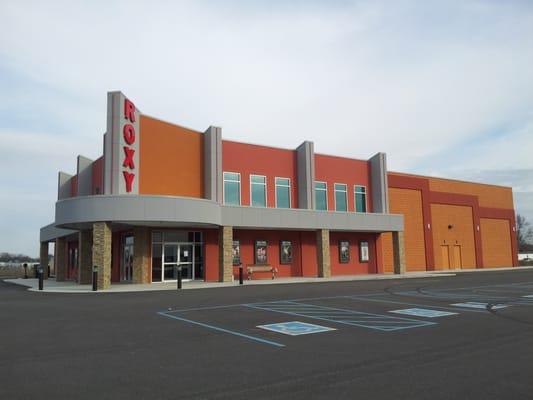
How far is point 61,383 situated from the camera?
6191mm

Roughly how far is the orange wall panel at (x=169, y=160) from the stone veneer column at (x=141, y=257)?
247 centimetres

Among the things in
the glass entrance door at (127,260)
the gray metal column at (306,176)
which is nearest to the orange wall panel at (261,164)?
the gray metal column at (306,176)

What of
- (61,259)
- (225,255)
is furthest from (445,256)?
(61,259)

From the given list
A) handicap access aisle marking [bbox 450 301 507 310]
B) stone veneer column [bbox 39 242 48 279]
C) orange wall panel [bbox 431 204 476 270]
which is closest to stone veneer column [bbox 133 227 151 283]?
handicap access aisle marking [bbox 450 301 507 310]

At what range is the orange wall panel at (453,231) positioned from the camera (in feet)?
140

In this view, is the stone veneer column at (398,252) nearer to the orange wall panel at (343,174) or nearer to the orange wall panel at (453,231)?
the orange wall panel at (343,174)

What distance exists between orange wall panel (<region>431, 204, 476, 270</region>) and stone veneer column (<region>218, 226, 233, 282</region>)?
2214 cm

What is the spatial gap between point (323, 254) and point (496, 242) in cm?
2628

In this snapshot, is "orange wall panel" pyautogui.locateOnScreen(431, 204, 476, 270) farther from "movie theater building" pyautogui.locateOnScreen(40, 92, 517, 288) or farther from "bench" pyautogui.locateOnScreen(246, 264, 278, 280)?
"bench" pyautogui.locateOnScreen(246, 264, 278, 280)

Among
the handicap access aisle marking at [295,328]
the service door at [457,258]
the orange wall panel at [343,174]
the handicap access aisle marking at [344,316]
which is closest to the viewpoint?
the handicap access aisle marking at [295,328]

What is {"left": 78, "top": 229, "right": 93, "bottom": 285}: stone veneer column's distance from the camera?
95.3ft

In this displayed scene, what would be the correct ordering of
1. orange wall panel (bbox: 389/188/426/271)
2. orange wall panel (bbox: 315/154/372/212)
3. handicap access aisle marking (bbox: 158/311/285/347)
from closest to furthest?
handicap access aisle marking (bbox: 158/311/285/347), orange wall panel (bbox: 315/154/372/212), orange wall panel (bbox: 389/188/426/271)

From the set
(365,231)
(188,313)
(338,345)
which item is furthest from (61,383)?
(365,231)

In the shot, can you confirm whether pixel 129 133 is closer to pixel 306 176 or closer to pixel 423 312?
pixel 306 176
